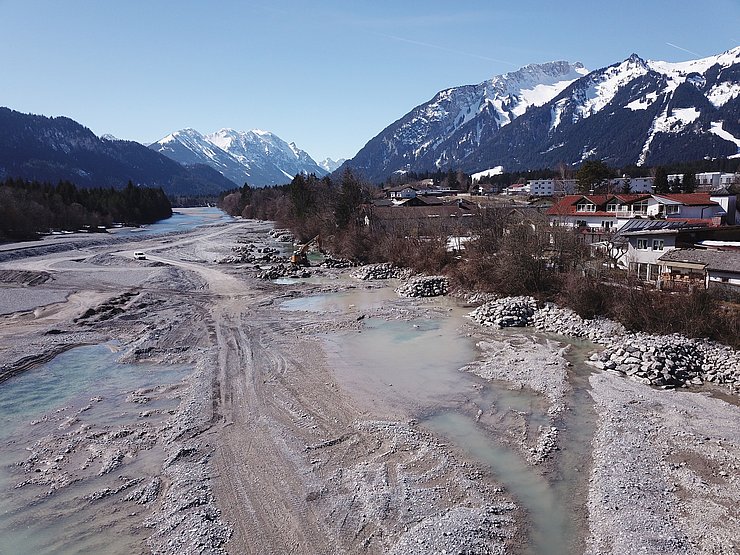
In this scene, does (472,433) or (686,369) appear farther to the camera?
(686,369)

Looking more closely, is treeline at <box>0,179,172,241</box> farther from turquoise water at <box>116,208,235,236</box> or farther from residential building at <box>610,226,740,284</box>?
residential building at <box>610,226,740,284</box>

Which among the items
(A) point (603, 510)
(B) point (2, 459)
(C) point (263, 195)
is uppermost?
(C) point (263, 195)

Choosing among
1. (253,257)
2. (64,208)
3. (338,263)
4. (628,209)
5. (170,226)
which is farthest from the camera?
(170,226)

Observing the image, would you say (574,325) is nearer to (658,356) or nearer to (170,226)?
(658,356)

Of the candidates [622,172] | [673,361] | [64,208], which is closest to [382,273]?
[673,361]

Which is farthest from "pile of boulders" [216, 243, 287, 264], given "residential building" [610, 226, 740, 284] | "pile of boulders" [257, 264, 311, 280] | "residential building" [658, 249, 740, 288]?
"residential building" [658, 249, 740, 288]

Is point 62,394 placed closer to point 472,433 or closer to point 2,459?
point 2,459

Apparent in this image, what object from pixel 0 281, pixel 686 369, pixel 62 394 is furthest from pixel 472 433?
pixel 0 281
